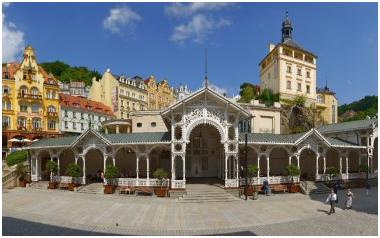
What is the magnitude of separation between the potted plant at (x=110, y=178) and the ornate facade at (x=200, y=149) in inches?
26.9

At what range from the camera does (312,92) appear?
61.2m

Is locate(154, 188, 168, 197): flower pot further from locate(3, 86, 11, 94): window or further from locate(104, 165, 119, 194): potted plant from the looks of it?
locate(3, 86, 11, 94): window

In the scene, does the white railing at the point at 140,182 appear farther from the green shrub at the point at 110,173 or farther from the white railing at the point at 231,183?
the white railing at the point at 231,183

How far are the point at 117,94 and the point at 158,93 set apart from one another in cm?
1841

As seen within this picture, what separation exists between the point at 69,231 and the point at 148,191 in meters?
11.1

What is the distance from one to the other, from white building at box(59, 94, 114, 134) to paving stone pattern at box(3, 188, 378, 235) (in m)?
38.5

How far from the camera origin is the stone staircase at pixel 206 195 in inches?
936

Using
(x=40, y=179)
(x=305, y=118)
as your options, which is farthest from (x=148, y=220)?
(x=305, y=118)

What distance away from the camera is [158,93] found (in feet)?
299

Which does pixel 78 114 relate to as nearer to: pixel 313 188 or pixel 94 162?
pixel 94 162

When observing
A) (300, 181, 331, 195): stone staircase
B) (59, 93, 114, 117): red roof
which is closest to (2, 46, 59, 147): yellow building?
(59, 93, 114, 117): red roof

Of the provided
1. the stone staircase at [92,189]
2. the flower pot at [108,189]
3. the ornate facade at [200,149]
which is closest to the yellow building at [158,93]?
the ornate facade at [200,149]

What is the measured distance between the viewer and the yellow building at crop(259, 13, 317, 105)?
57.6 metres

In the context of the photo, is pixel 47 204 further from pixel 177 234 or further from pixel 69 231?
pixel 177 234
